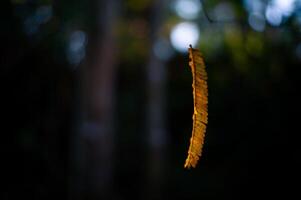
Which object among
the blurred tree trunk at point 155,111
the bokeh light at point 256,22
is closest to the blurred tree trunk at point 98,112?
the blurred tree trunk at point 155,111

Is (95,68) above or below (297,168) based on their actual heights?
above

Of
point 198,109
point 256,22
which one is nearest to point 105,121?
point 256,22

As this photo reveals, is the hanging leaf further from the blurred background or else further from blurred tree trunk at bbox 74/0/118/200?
blurred tree trunk at bbox 74/0/118/200

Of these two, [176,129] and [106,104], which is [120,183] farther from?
[106,104]

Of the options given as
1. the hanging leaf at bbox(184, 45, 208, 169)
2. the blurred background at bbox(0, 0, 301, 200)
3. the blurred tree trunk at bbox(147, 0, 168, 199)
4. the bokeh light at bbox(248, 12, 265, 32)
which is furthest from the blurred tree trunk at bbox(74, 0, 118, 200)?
the hanging leaf at bbox(184, 45, 208, 169)

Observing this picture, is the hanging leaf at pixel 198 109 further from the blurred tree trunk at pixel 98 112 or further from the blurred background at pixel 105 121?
the blurred tree trunk at pixel 98 112

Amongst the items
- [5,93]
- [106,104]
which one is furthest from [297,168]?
[5,93]
